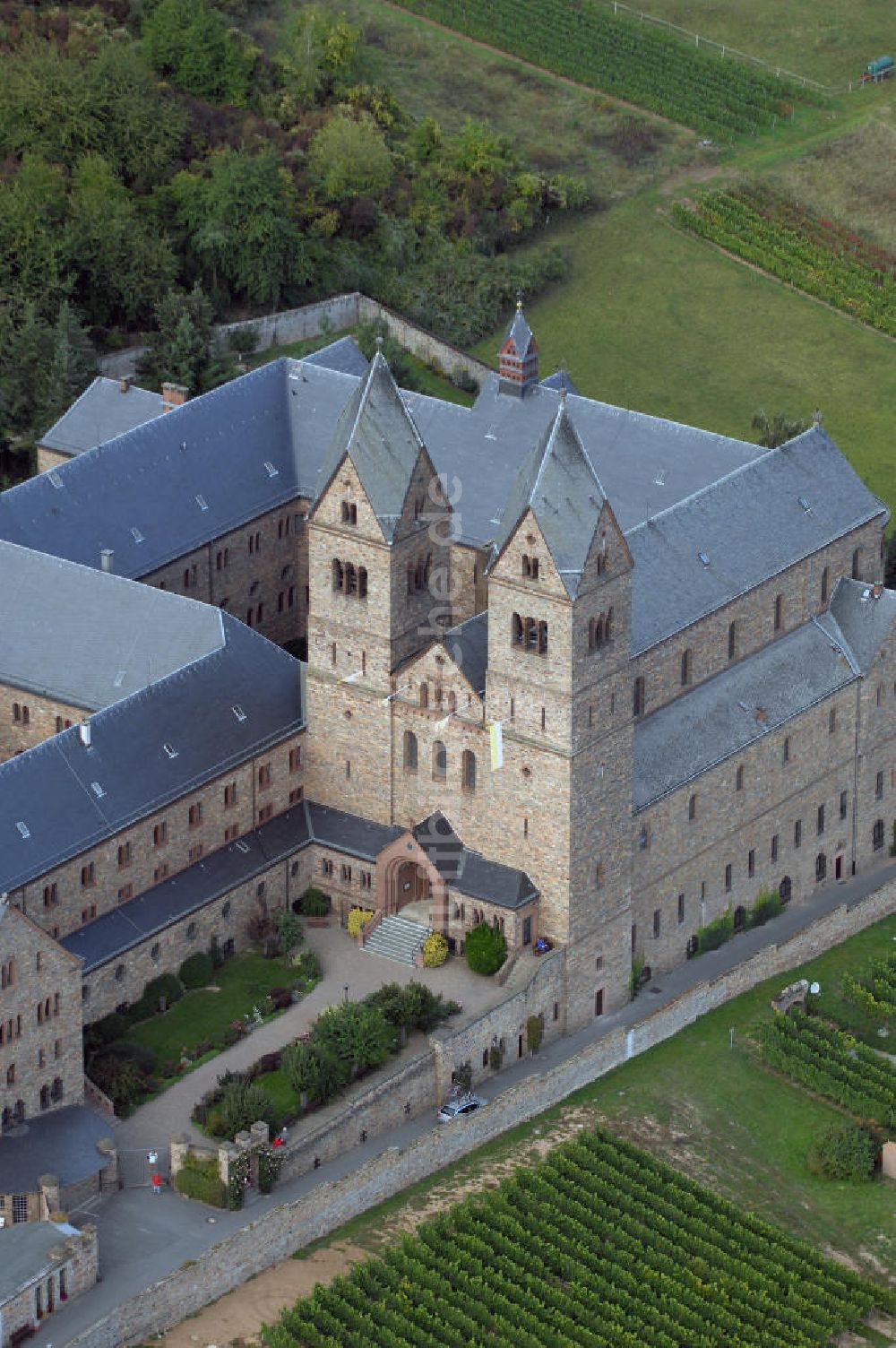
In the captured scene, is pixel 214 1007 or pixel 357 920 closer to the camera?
pixel 214 1007

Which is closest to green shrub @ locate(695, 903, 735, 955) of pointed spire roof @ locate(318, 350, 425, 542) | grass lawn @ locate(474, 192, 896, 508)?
pointed spire roof @ locate(318, 350, 425, 542)

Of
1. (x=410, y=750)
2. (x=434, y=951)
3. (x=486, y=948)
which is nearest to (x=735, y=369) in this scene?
(x=410, y=750)

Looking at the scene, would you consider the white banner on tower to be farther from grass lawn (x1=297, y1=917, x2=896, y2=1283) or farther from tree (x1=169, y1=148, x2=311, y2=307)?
tree (x1=169, y1=148, x2=311, y2=307)

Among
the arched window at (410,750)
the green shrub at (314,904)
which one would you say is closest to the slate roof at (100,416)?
the arched window at (410,750)

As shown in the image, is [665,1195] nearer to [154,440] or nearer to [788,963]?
[788,963]

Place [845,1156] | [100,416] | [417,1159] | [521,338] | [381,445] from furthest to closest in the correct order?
1. [100,416]
2. [521,338]
3. [381,445]
4. [845,1156]
5. [417,1159]

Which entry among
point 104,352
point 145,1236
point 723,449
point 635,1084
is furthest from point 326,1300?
point 104,352

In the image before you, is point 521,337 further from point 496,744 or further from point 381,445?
point 496,744
